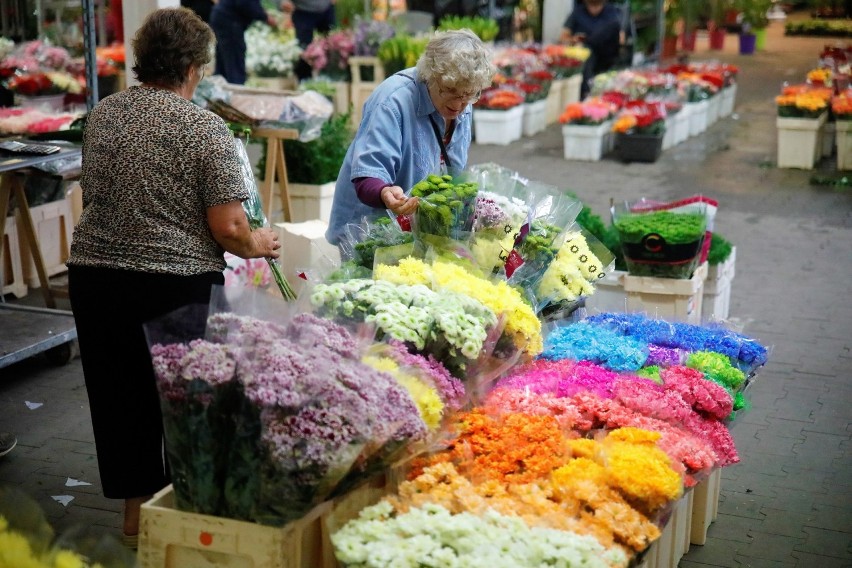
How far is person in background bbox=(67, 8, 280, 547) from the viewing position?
3.15 m

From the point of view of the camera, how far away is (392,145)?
4.04 metres

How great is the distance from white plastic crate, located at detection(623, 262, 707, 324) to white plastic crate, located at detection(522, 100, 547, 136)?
709 cm

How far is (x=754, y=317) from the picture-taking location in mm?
6535

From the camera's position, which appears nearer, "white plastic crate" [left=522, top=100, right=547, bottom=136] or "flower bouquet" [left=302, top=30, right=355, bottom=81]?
"flower bouquet" [left=302, top=30, right=355, bottom=81]

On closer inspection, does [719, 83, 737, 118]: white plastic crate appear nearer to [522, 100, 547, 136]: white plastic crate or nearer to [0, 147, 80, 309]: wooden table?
[522, 100, 547, 136]: white plastic crate

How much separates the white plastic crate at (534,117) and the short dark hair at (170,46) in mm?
9468

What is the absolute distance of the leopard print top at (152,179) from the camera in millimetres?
3146

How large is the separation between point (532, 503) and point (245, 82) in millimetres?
9849

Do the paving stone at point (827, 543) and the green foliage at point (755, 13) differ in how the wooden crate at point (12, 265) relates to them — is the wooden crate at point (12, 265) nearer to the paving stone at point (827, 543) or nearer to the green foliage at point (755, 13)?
the paving stone at point (827, 543)

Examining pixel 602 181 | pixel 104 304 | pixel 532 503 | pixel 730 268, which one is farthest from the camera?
pixel 602 181

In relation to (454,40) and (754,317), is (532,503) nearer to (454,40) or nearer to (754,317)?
(454,40)

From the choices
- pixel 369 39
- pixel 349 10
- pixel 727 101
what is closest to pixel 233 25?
pixel 369 39

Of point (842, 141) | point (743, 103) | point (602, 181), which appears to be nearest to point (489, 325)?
point (602, 181)

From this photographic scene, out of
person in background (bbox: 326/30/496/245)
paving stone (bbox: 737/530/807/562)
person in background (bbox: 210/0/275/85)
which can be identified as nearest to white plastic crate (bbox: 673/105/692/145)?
person in background (bbox: 210/0/275/85)
